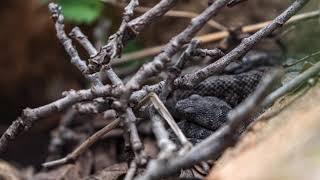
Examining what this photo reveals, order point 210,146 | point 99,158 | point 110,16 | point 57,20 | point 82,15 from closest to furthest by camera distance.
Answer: point 210,146 < point 57,20 < point 99,158 < point 82,15 < point 110,16

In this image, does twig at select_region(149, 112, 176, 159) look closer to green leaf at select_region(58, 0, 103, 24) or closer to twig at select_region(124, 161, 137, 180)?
twig at select_region(124, 161, 137, 180)

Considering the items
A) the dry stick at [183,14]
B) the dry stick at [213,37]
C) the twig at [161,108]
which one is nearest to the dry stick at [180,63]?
the twig at [161,108]

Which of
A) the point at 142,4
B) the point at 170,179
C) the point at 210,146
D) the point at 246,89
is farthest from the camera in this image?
the point at 142,4

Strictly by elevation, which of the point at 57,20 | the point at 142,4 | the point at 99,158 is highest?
the point at 142,4

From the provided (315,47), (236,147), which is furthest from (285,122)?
(315,47)

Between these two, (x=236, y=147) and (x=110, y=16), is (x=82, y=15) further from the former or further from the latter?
(x=236, y=147)

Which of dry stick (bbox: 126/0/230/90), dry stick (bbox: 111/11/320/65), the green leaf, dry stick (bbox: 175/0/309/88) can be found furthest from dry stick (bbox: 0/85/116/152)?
the green leaf

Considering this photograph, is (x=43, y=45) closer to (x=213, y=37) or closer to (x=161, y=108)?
(x=213, y=37)
